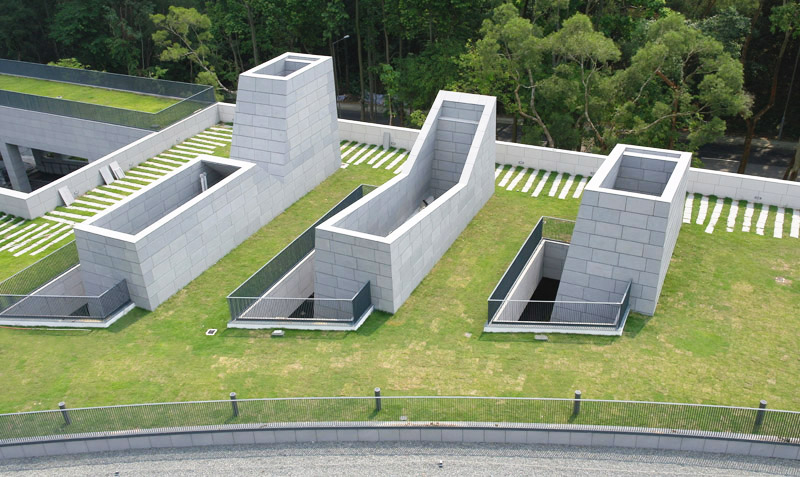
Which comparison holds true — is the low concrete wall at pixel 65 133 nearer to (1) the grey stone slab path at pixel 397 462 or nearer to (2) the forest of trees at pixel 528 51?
(2) the forest of trees at pixel 528 51

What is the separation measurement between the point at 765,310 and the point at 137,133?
108 feet

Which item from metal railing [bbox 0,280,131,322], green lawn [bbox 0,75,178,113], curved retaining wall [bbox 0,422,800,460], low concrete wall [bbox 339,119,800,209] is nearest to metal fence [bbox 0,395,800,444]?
curved retaining wall [bbox 0,422,800,460]

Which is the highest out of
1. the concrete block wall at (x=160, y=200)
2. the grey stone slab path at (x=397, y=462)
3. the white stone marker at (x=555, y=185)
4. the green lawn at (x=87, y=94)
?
the green lawn at (x=87, y=94)

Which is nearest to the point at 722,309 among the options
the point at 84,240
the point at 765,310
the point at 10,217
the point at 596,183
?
the point at 765,310

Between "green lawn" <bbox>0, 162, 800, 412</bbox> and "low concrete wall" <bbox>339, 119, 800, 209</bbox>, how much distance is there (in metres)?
3.38

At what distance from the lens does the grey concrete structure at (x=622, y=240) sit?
22.2m

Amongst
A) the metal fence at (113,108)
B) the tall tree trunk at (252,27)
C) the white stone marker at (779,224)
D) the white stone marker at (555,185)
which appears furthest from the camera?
the tall tree trunk at (252,27)

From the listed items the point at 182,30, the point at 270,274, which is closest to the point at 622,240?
the point at 270,274

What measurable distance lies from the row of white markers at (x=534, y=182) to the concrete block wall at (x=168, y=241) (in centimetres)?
1237

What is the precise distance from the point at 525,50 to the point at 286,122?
1707cm

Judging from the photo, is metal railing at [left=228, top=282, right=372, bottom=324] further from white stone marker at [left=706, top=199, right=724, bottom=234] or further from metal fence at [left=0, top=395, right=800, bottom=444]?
white stone marker at [left=706, top=199, right=724, bottom=234]

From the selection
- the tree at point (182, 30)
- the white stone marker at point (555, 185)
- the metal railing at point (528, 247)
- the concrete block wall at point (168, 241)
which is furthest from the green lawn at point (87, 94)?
the metal railing at point (528, 247)

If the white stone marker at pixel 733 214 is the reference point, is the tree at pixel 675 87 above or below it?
above

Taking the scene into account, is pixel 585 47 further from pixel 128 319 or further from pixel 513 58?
pixel 128 319
